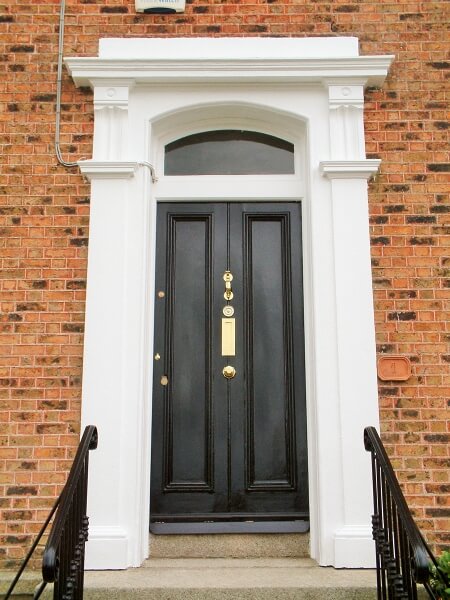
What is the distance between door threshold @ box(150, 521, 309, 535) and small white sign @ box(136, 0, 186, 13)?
358 centimetres

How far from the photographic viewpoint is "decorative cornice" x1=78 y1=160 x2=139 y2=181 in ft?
13.9

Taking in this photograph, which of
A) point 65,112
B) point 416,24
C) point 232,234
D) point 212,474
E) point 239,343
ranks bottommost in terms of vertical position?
point 212,474

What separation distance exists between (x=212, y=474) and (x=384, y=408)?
121cm

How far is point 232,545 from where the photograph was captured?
4012 millimetres

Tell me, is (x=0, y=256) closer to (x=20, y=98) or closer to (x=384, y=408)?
(x=20, y=98)

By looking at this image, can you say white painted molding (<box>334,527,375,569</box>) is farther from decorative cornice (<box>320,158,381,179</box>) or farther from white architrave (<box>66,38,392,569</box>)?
decorative cornice (<box>320,158,381,179</box>)

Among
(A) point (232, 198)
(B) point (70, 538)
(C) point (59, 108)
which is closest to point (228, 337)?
(A) point (232, 198)

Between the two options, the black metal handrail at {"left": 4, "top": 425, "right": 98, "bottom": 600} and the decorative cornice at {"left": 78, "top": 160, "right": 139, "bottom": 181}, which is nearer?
the black metal handrail at {"left": 4, "top": 425, "right": 98, "bottom": 600}

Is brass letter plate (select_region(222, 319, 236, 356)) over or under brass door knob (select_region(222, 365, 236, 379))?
over

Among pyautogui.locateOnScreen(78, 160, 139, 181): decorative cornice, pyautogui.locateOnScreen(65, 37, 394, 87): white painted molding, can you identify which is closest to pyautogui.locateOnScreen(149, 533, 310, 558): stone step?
pyautogui.locateOnScreen(78, 160, 139, 181): decorative cornice

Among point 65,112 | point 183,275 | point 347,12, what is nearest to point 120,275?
point 183,275

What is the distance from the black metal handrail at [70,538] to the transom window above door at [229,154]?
2142 millimetres

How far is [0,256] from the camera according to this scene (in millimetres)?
4227

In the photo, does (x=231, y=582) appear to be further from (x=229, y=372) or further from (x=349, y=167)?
(x=349, y=167)
